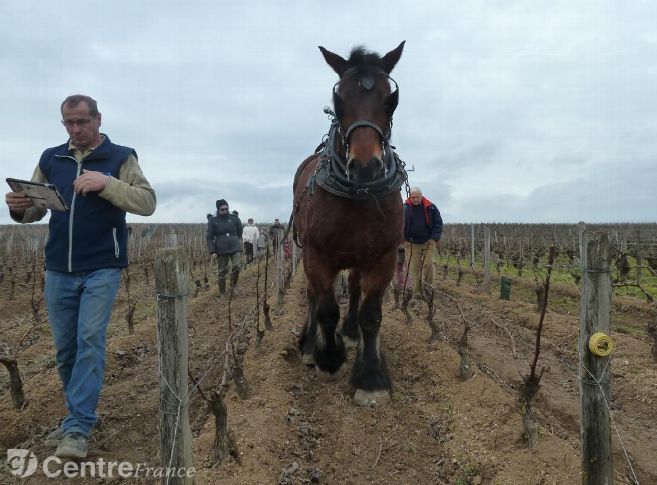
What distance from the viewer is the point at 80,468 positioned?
8.18 ft

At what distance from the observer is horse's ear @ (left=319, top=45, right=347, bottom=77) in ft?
10.6

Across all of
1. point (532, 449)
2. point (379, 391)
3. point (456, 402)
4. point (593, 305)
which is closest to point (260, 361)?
point (379, 391)

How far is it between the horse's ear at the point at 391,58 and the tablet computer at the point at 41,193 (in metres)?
2.22

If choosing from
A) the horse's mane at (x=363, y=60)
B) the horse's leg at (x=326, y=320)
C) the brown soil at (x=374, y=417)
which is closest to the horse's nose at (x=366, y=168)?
the horse's mane at (x=363, y=60)

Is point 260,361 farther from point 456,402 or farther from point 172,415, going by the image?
point 172,415

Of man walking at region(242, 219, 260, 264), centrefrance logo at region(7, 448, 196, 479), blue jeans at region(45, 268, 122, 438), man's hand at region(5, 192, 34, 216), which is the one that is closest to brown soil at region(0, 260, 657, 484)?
centrefrance logo at region(7, 448, 196, 479)

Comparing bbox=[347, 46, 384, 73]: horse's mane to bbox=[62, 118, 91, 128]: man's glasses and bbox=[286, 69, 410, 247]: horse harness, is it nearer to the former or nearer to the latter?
bbox=[286, 69, 410, 247]: horse harness

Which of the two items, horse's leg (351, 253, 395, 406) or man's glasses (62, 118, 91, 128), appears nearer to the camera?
man's glasses (62, 118, 91, 128)

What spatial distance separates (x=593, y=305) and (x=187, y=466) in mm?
1951

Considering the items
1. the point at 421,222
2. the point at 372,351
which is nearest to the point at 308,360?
the point at 372,351

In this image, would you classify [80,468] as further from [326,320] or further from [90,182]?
[326,320]

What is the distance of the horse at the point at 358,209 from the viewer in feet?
9.64

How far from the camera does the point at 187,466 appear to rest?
193 centimetres

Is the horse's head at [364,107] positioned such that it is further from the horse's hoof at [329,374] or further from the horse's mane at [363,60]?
the horse's hoof at [329,374]
